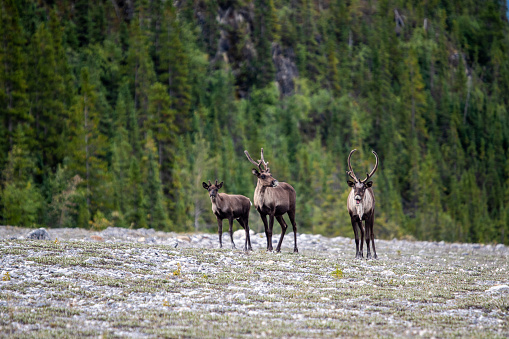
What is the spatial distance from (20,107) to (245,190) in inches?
1191

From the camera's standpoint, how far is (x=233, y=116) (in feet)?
340

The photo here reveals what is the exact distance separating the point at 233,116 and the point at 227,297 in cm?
9220

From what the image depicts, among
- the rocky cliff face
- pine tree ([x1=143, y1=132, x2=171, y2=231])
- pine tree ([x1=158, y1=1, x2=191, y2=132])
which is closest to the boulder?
pine tree ([x1=143, y1=132, x2=171, y2=231])

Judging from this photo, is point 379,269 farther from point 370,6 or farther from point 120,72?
point 370,6

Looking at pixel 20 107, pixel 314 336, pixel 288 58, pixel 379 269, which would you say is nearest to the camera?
pixel 314 336

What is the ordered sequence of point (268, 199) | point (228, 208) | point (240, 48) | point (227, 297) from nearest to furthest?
point (227, 297) → point (268, 199) → point (228, 208) → point (240, 48)

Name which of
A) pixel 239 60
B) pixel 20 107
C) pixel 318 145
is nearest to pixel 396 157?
pixel 318 145

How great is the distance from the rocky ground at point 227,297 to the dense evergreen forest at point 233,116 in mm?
32946

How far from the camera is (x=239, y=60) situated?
400 feet

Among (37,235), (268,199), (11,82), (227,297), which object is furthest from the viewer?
(11,82)

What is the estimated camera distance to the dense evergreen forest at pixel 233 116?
5856cm

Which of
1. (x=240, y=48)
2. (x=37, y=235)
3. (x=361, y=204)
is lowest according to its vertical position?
(x=37, y=235)

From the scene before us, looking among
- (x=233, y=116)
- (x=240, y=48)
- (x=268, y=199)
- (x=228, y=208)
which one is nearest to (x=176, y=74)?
(x=233, y=116)

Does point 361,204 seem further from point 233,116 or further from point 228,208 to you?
point 233,116
